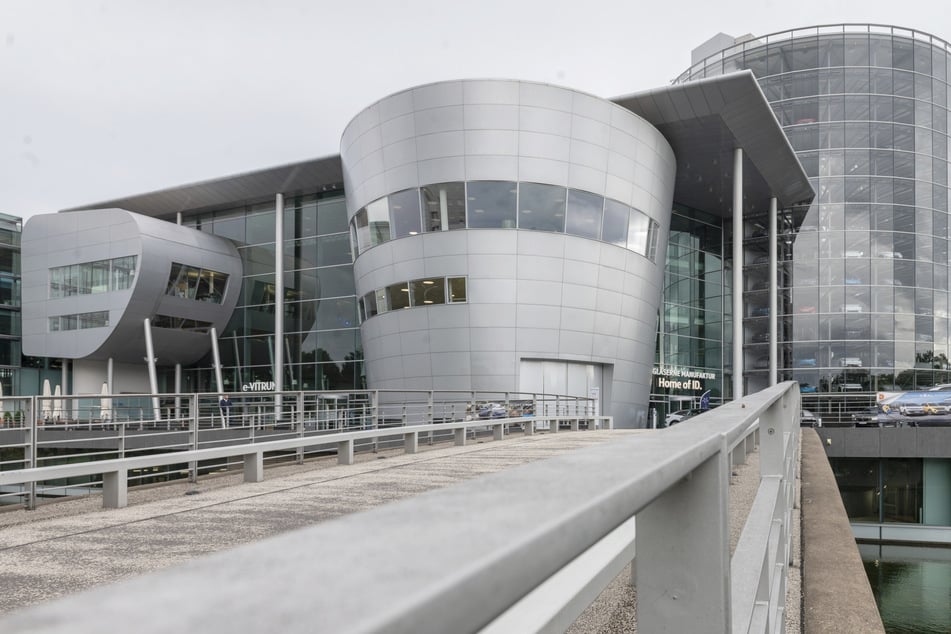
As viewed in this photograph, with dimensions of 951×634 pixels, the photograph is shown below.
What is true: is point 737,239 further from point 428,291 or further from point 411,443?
point 411,443

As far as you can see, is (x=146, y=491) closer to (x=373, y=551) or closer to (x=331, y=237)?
(x=373, y=551)

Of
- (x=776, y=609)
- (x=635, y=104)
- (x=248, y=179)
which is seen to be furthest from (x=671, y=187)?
(x=776, y=609)

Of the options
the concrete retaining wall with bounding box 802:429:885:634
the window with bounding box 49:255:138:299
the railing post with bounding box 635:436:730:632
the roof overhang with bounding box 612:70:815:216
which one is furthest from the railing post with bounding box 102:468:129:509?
the window with bounding box 49:255:138:299

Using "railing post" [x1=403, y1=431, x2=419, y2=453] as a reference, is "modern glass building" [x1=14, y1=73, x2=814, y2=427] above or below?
above

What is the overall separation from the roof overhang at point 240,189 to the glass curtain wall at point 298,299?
943mm

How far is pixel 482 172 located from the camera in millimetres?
26656

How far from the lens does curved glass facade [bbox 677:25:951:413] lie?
4041cm

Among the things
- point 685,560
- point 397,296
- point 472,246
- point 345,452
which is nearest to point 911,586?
point 472,246

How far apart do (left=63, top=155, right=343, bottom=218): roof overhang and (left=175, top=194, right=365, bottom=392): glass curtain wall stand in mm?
943

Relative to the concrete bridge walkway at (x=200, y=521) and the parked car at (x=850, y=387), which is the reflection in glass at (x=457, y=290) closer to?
the concrete bridge walkway at (x=200, y=521)

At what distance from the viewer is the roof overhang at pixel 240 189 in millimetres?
36156

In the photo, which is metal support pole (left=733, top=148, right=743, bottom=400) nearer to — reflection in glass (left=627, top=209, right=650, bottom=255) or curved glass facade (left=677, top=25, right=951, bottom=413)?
reflection in glass (left=627, top=209, right=650, bottom=255)

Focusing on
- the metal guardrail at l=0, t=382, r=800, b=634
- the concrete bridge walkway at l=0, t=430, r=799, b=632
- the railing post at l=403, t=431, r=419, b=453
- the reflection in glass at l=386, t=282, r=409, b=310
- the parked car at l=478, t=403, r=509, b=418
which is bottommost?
the parked car at l=478, t=403, r=509, b=418

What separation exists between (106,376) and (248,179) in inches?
604
